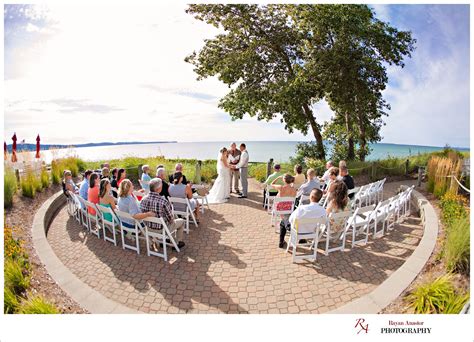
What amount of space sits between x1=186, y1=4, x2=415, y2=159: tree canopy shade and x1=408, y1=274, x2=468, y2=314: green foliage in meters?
8.88

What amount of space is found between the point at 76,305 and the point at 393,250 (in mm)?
5419

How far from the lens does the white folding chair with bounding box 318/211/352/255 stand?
14.3 feet

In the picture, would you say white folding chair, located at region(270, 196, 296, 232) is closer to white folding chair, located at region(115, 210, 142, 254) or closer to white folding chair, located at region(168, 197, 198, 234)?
white folding chair, located at region(168, 197, 198, 234)

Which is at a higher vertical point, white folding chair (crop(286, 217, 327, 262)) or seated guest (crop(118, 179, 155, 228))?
seated guest (crop(118, 179, 155, 228))

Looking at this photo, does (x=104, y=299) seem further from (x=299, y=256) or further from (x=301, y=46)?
(x=301, y=46)

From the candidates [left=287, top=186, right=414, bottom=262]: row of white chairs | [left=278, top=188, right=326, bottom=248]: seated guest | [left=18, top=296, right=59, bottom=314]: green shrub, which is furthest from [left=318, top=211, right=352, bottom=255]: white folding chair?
[left=18, top=296, right=59, bottom=314]: green shrub

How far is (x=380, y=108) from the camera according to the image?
14.3 m

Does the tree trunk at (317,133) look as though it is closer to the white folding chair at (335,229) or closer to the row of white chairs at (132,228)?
the white folding chair at (335,229)

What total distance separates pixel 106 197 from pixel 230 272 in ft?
9.62

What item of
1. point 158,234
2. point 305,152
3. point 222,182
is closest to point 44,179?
point 222,182

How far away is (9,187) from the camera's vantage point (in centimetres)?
628

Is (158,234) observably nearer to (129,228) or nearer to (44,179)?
(129,228)

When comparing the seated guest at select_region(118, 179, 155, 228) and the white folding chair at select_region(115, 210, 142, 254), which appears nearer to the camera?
the white folding chair at select_region(115, 210, 142, 254)
